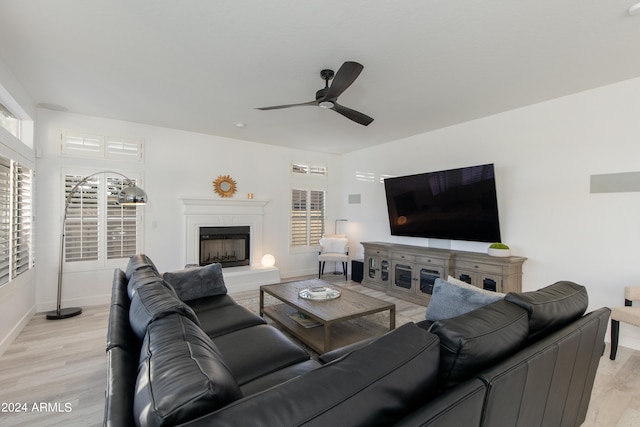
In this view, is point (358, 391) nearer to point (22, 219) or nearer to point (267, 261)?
point (22, 219)

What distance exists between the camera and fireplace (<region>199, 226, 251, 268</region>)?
521cm

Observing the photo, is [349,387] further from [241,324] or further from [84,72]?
[84,72]

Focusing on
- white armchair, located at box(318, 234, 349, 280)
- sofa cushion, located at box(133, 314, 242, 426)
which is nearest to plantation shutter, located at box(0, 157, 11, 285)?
sofa cushion, located at box(133, 314, 242, 426)

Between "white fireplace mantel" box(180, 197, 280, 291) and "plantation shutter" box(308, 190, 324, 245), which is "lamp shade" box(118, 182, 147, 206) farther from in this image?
"plantation shutter" box(308, 190, 324, 245)

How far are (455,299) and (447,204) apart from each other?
262 cm

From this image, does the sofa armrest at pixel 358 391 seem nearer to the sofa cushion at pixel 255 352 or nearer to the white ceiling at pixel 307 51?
the sofa cushion at pixel 255 352

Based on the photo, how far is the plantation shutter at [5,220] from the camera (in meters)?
2.84

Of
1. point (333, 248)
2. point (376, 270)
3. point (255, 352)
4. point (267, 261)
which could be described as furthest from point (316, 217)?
point (255, 352)

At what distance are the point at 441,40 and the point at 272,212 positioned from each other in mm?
4305

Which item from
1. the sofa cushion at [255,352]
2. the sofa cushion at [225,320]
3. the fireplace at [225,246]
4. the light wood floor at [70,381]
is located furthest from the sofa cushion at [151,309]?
the fireplace at [225,246]

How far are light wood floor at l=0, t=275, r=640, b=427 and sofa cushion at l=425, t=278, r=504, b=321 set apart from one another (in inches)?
42.4

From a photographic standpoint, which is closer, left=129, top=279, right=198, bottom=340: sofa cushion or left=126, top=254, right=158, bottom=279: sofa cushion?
left=129, top=279, right=198, bottom=340: sofa cushion

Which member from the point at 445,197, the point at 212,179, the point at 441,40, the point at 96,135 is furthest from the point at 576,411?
the point at 96,135

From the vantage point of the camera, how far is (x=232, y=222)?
5.40m
